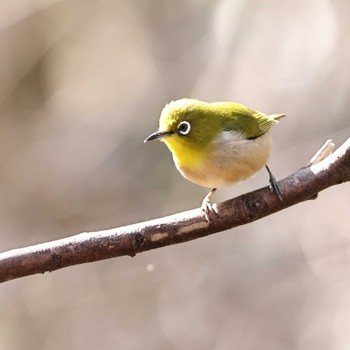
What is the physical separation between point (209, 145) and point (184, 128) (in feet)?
0.58

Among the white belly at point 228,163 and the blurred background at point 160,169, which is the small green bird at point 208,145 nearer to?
the white belly at point 228,163

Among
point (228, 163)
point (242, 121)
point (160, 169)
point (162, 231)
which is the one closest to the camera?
point (162, 231)

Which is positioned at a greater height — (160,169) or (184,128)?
(184,128)

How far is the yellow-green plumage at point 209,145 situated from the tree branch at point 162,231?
1.72 ft

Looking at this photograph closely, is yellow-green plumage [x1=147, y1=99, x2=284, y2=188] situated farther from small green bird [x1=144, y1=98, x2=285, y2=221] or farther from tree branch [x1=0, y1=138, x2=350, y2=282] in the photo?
tree branch [x1=0, y1=138, x2=350, y2=282]

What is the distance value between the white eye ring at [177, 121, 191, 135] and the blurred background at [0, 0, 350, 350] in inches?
150

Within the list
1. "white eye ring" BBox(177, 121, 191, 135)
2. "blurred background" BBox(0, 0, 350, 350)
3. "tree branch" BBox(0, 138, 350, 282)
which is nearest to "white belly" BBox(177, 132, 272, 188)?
"white eye ring" BBox(177, 121, 191, 135)

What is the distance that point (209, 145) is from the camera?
3.80 metres

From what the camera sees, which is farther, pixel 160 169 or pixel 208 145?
pixel 160 169

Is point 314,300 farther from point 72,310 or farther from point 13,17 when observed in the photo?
point 13,17

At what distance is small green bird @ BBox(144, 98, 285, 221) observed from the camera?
373 cm

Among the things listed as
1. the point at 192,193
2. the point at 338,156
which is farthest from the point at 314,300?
the point at 338,156

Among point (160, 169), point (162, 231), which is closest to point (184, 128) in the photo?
point (162, 231)

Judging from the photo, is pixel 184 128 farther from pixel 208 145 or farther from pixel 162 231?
pixel 162 231
